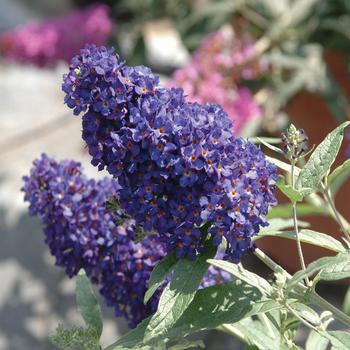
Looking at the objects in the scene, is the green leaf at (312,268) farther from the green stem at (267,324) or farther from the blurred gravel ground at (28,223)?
the blurred gravel ground at (28,223)

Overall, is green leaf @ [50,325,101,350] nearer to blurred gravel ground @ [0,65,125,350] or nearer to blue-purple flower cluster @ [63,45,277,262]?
blue-purple flower cluster @ [63,45,277,262]

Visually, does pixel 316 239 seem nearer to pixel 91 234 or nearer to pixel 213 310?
pixel 213 310

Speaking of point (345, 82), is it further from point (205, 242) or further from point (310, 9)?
point (205, 242)

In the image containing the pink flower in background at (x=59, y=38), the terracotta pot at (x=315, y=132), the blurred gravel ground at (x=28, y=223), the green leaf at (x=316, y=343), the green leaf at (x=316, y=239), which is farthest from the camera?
the pink flower in background at (x=59, y=38)

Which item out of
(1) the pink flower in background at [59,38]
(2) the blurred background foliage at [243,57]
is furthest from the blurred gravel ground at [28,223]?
(1) the pink flower in background at [59,38]

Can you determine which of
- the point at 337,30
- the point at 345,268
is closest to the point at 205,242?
the point at 345,268

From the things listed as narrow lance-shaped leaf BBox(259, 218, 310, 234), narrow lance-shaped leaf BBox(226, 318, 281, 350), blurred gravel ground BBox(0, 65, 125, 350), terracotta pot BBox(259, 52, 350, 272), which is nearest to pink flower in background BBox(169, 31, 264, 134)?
terracotta pot BBox(259, 52, 350, 272)
